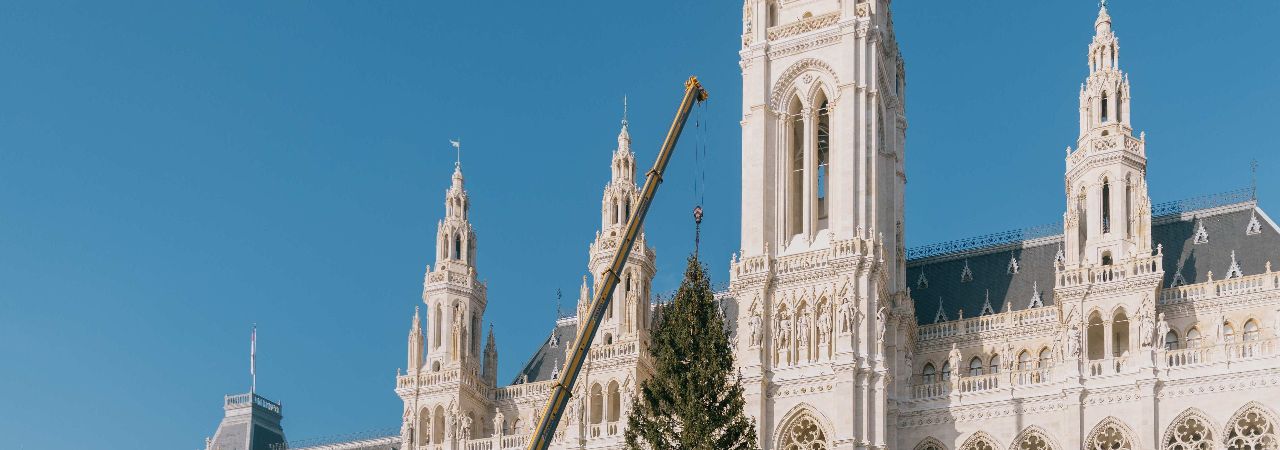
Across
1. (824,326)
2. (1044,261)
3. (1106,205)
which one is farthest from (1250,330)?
(824,326)

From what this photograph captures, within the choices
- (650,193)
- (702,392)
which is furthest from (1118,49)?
(702,392)

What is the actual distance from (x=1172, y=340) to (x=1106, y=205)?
600 cm

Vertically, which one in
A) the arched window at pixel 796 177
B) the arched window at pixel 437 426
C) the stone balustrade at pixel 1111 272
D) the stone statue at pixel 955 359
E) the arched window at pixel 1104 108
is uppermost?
the arched window at pixel 1104 108

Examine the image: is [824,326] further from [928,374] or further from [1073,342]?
[1073,342]

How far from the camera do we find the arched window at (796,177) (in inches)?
3440

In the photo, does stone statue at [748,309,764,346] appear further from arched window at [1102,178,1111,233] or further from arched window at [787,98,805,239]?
arched window at [1102,178,1111,233]

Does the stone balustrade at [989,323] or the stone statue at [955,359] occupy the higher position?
the stone balustrade at [989,323]

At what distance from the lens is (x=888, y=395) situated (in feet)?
274

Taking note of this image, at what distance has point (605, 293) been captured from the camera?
79312 millimetres

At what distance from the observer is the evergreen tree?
69125 mm

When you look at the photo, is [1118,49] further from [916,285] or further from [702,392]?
[702,392]

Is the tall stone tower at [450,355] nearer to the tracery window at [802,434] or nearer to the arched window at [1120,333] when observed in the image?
the tracery window at [802,434]

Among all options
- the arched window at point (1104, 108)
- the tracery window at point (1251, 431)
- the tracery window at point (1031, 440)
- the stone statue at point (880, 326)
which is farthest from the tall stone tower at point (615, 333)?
the tracery window at point (1251, 431)

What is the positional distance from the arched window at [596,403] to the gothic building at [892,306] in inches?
3.9
